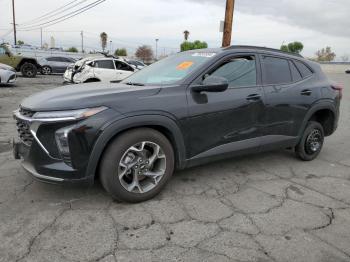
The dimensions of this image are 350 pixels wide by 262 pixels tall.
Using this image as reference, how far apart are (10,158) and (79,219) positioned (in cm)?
223

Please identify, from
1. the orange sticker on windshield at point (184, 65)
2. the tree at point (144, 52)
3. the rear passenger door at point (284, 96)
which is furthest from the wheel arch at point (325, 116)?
the tree at point (144, 52)

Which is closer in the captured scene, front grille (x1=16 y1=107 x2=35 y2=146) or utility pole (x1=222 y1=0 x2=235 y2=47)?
front grille (x1=16 y1=107 x2=35 y2=146)

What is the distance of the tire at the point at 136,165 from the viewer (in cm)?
318

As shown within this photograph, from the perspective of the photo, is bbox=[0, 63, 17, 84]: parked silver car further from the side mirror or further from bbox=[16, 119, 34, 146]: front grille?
the side mirror

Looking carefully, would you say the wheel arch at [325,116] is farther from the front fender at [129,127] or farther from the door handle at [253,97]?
the front fender at [129,127]

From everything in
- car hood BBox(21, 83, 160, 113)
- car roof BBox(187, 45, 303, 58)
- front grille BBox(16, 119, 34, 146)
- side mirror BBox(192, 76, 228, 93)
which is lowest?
front grille BBox(16, 119, 34, 146)

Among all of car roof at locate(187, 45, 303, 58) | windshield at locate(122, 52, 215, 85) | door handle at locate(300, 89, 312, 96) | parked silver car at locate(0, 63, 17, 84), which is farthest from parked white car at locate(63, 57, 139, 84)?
door handle at locate(300, 89, 312, 96)

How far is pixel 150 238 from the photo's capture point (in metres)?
2.83

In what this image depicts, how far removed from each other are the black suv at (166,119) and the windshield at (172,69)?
0.02 metres

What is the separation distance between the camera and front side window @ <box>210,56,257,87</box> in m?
3.97

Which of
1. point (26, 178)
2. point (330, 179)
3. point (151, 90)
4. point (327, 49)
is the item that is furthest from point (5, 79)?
point (327, 49)

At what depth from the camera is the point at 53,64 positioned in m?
23.2

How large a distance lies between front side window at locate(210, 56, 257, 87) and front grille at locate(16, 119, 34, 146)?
2075mm

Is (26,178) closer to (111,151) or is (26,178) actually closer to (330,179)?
(111,151)
